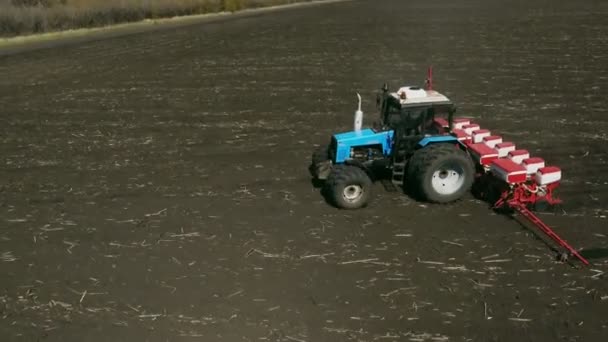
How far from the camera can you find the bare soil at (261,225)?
6.20 meters

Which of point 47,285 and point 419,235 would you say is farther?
point 419,235

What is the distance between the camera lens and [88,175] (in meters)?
10.5

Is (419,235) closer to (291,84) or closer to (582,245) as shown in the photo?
(582,245)

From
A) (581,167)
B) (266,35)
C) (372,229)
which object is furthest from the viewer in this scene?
(266,35)

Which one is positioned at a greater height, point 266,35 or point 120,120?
point 266,35

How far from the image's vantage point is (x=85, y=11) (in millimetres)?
33938

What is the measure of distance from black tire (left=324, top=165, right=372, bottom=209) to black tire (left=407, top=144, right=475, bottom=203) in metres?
0.75

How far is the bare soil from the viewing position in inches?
244

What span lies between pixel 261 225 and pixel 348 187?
1.42 metres

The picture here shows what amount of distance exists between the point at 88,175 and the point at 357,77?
1076 centimetres

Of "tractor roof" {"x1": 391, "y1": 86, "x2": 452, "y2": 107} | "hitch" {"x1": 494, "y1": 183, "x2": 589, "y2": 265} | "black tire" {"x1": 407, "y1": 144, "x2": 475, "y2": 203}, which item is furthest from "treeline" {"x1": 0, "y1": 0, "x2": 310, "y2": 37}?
"hitch" {"x1": 494, "y1": 183, "x2": 589, "y2": 265}

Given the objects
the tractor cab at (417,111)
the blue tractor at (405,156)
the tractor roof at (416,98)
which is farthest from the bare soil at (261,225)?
the tractor roof at (416,98)

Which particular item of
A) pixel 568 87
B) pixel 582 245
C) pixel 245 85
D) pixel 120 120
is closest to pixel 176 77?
pixel 245 85

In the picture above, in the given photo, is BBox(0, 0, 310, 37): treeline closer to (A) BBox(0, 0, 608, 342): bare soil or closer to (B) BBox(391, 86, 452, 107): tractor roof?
(A) BBox(0, 0, 608, 342): bare soil
